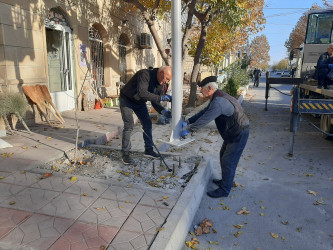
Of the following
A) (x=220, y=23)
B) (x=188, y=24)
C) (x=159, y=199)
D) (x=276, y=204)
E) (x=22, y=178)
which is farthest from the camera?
(x=220, y=23)

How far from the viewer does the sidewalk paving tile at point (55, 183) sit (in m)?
3.20

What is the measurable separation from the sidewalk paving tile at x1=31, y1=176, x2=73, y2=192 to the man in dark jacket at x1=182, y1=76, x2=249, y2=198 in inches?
64.5

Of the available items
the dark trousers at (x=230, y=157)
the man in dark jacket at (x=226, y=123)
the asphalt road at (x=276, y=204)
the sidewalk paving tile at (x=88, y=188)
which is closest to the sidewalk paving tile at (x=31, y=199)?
the sidewalk paving tile at (x=88, y=188)

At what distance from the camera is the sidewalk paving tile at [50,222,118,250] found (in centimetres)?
220

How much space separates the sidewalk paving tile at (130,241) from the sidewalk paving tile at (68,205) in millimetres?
566

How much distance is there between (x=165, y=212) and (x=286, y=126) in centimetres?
639

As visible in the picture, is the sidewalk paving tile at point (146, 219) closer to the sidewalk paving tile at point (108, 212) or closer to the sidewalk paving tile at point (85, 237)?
the sidewalk paving tile at point (108, 212)

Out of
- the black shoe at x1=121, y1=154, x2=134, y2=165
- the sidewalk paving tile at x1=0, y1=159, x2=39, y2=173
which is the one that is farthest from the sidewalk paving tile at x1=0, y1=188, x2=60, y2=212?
the black shoe at x1=121, y1=154, x2=134, y2=165

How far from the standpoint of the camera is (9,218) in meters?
2.54

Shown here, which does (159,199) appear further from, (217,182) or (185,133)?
(217,182)

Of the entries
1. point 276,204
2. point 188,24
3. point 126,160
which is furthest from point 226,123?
point 188,24

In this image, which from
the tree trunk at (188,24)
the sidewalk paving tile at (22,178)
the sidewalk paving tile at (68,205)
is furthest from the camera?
the tree trunk at (188,24)

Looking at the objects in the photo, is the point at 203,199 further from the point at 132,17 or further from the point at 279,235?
the point at 132,17

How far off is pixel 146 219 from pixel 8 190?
170 centimetres
